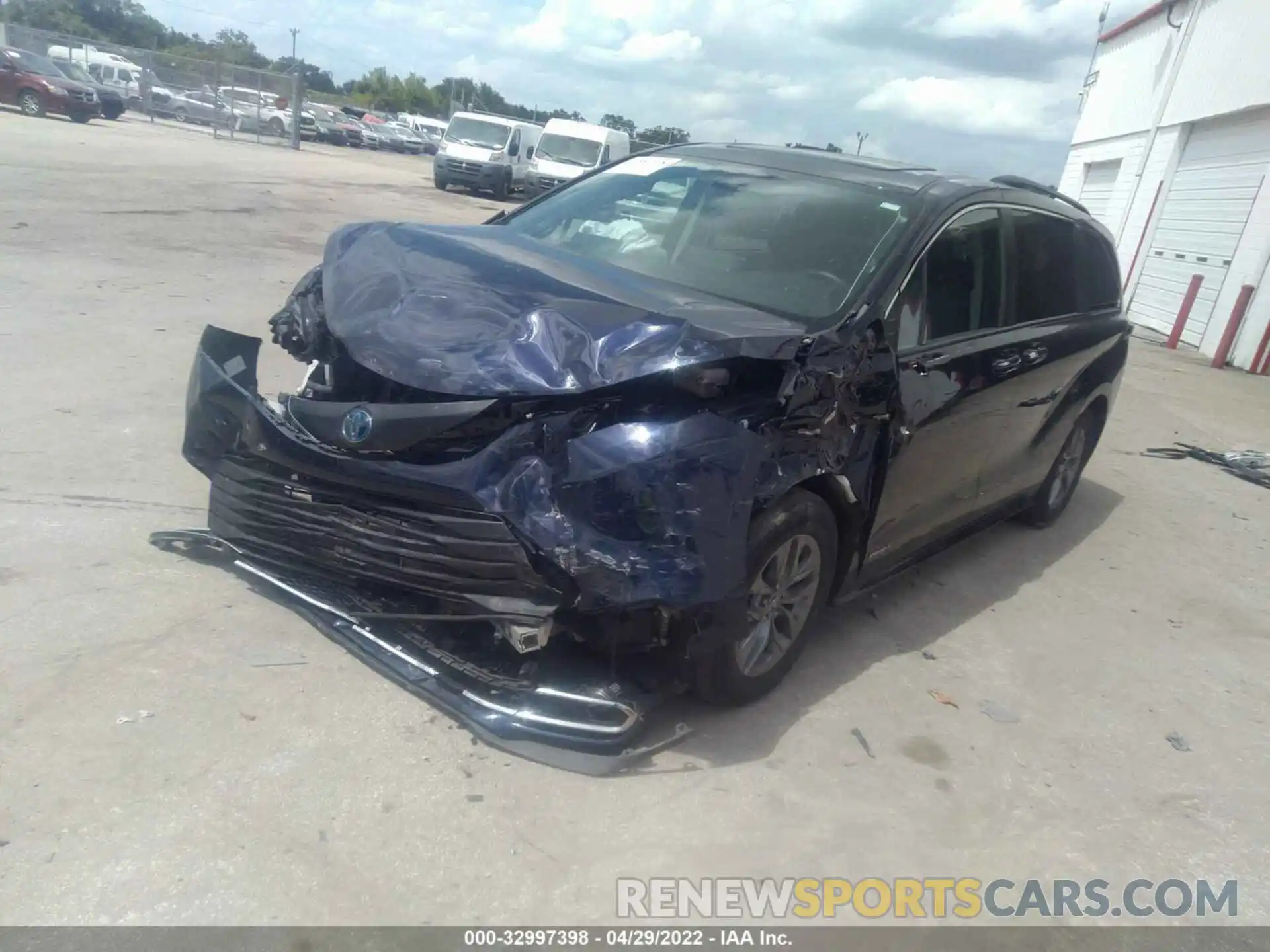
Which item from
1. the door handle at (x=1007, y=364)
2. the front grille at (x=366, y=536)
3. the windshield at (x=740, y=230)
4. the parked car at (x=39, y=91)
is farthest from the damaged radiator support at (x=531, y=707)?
the parked car at (x=39, y=91)

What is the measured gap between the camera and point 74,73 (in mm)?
32125

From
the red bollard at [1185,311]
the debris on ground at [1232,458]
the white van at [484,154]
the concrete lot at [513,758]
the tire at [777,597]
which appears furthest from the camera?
the white van at [484,154]

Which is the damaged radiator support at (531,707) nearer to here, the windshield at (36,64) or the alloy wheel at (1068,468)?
the alloy wheel at (1068,468)

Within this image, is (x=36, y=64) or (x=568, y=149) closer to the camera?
(x=568, y=149)

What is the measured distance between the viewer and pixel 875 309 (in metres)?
3.74

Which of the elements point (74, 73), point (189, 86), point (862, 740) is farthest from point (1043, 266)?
point (189, 86)

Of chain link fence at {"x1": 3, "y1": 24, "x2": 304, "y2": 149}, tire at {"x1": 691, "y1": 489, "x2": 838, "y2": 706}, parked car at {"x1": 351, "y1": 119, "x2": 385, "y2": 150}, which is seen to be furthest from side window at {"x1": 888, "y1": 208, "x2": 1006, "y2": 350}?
parked car at {"x1": 351, "y1": 119, "x2": 385, "y2": 150}

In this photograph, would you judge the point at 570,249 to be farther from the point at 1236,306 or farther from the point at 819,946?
the point at 1236,306

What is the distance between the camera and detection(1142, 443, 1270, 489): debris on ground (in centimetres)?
827

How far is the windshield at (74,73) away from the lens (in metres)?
30.5

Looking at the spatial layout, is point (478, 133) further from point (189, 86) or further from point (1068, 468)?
point (1068, 468)

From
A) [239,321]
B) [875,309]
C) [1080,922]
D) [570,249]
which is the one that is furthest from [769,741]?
[239,321]

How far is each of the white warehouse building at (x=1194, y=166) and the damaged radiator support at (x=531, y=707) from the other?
51.3ft

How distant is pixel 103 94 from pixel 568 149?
15.7 meters
